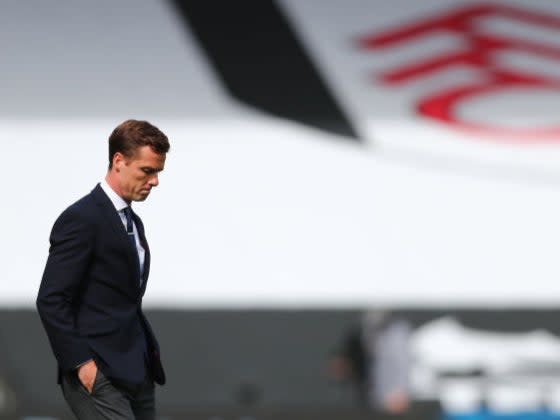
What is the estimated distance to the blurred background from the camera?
13.5 meters

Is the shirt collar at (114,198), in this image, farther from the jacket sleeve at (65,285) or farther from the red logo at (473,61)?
the red logo at (473,61)

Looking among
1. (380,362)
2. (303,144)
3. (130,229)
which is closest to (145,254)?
(130,229)

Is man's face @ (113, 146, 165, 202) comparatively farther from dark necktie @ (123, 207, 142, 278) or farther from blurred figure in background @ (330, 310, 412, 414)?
blurred figure in background @ (330, 310, 412, 414)

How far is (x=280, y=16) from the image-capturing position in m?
13.9

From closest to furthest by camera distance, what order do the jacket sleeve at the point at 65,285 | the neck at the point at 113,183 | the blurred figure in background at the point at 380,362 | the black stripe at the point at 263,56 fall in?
the jacket sleeve at the point at 65,285 < the neck at the point at 113,183 < the blurred figure in background at the point at 380,362 < the black stripe at the point at 263,56

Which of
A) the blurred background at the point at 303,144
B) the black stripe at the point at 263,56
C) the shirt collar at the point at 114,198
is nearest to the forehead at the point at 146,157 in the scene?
the shirt collar at the point at 114,198

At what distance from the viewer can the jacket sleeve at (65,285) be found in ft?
10.5

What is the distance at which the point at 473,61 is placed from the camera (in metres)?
14.3

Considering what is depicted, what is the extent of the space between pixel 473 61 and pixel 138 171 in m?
11.4

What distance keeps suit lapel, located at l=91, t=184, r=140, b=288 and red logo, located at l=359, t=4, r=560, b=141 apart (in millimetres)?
10872

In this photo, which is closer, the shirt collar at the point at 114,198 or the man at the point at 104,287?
the man at the point at 104,287

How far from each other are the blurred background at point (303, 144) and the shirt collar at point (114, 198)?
31.5ft

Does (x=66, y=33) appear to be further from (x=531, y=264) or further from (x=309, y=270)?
(x=531, y=264)

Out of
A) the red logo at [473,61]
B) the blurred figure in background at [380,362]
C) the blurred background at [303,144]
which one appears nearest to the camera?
the blurred figure in background at [380,362]
